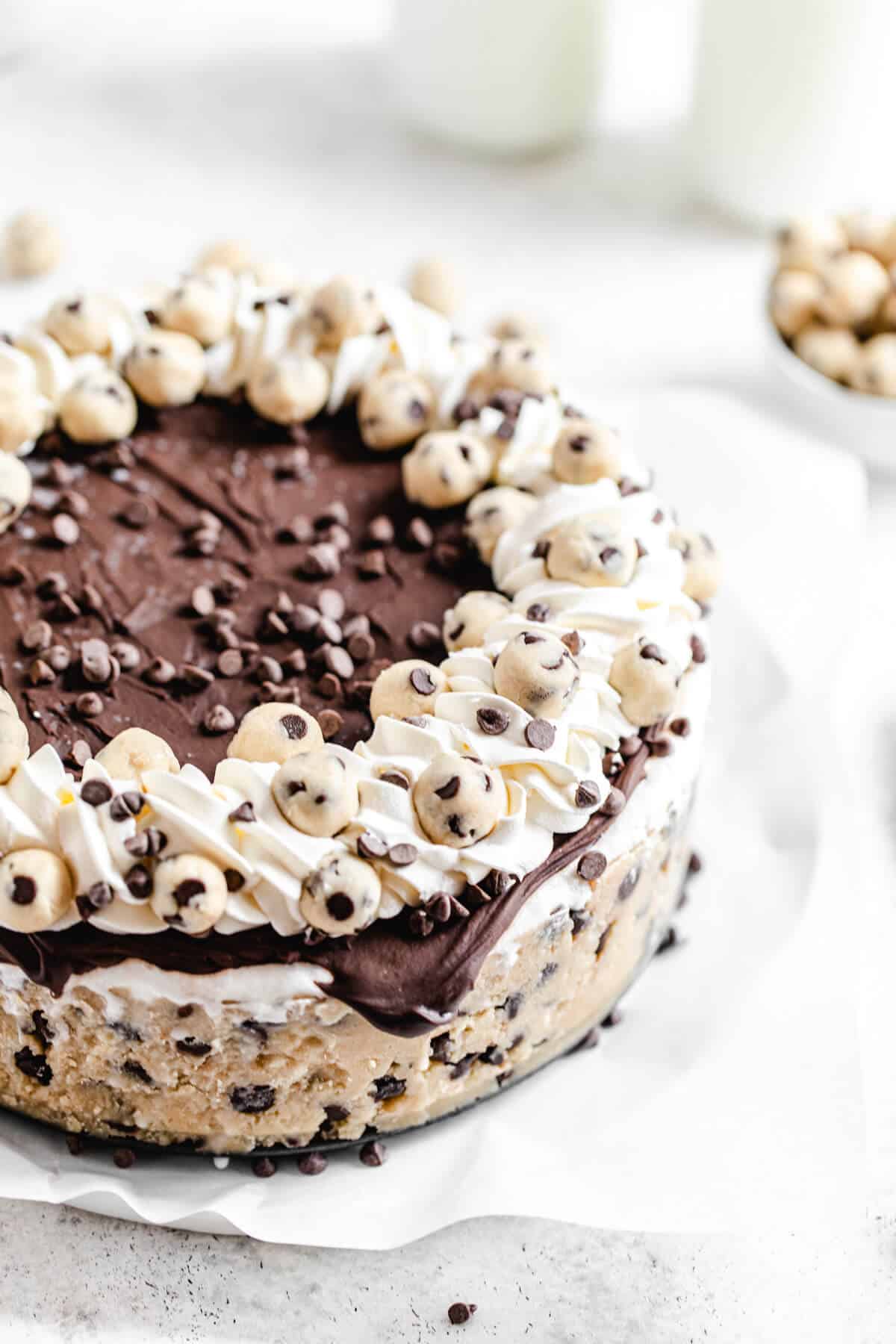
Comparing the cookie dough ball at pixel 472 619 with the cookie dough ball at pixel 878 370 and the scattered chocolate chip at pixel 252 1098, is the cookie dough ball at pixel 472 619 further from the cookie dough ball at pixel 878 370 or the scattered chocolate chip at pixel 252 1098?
the cookie dough ball at pixel 878 370

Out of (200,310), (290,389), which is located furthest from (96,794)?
(200,310)

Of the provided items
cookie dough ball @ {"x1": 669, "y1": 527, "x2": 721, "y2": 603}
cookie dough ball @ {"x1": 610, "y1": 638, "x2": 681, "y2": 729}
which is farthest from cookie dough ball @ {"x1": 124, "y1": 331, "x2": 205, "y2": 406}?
cookie dough ball @ {"x1": 610, "y1": 638, "x2": 681, "y2": 729}

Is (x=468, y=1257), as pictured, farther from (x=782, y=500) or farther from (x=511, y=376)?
(x=782, y=500)

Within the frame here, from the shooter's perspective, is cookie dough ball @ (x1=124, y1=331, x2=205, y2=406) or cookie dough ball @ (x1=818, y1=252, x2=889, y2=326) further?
cookie dough ball @ (x1=818, y1=252, x2=889, y2=326)

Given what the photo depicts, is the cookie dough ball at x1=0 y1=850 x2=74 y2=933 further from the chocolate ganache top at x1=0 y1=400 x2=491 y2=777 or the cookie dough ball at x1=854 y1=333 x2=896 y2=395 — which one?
the cookie dough ball at x1=854 y1=333 x2=896 y2=395

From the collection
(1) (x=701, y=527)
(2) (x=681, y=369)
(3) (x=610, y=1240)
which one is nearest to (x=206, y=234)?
(2) (x=681, y=369)

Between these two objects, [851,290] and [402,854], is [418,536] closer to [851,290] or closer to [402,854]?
[402,854]
